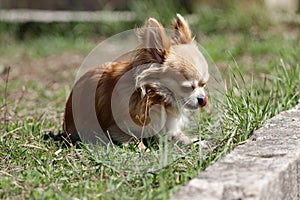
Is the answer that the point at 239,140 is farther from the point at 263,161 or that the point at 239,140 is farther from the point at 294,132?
the point at 263,161

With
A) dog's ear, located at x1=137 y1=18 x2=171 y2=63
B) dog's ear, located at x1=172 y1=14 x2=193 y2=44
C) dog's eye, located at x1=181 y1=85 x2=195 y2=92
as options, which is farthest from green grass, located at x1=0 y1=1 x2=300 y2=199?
dog's ear, located at x1=137 y1=18 x2=171 y2=63

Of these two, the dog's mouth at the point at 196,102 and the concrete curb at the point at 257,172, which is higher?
the dog's mouth at the point at 196,102

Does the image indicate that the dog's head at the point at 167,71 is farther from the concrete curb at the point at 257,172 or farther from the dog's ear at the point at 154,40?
the concrete curb at the point at 257,172

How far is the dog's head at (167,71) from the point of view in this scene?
4.35 m

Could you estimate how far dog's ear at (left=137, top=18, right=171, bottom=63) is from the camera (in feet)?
14.3

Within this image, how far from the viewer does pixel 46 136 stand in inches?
179

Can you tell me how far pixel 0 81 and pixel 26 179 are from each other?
402 centimetres

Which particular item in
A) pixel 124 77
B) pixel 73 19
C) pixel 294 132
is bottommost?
pixel 294 132

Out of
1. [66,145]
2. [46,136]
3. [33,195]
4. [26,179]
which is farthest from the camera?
[46,136]

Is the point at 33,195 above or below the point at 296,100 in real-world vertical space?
below

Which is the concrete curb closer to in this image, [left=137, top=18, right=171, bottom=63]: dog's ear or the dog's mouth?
the dog's mouth

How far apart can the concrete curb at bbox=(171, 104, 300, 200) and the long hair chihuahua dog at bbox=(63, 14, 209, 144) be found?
0.68 metres

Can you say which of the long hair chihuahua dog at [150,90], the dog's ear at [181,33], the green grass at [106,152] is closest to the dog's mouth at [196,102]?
the long hair chihuahua dog at [150,90]

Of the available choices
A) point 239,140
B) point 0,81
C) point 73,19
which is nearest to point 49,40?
point 73,19
